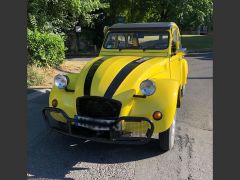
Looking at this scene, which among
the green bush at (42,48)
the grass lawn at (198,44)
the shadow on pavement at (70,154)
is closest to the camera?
Result: the shadow on pavement at (70,154)

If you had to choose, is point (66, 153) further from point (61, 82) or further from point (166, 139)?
point (166, 139)

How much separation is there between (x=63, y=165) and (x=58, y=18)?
320 inches

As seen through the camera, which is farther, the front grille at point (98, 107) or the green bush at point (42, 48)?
the green bush at point (42, 48)

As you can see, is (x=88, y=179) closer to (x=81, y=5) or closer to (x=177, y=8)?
(x=81, y=5)

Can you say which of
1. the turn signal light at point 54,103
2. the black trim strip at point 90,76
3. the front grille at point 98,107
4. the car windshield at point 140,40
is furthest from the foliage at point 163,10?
the front grille at point 98,107

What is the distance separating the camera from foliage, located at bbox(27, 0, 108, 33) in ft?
33.8

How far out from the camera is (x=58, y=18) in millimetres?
11773

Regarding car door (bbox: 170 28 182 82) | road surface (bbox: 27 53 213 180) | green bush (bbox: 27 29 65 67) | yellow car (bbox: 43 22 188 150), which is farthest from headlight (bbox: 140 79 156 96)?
green bush (bbox: 27 29 65 67)

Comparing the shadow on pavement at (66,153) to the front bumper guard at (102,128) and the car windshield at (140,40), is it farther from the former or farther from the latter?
the car windshield at (140,40)

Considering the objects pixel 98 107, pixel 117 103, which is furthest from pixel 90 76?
pixel 117 103

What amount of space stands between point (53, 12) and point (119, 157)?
7.85 m

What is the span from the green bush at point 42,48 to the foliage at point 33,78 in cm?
52

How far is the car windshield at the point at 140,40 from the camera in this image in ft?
21.5

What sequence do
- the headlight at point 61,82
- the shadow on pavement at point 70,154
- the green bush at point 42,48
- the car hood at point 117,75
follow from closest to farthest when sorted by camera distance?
1. the shadow on pavement at point 70,154
2. the car hood at point 117,75
3. the headlight at point 61,82
4. the green bush at point 42,48
